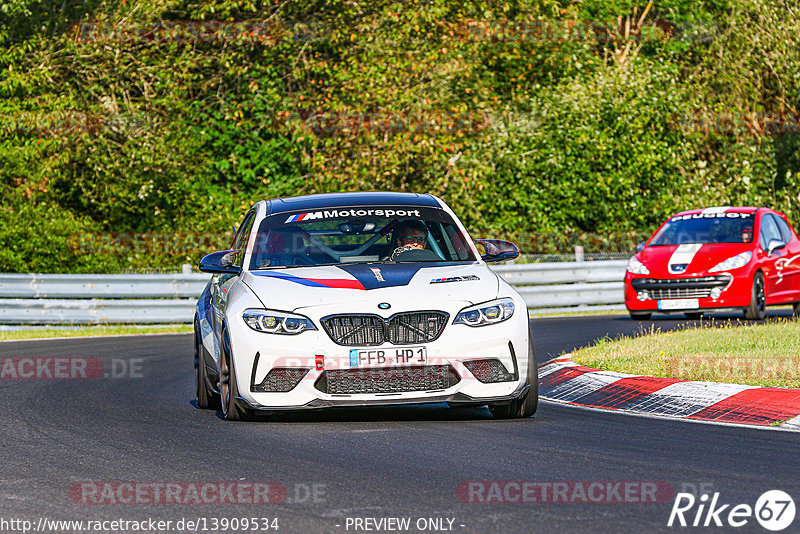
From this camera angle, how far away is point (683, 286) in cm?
1825

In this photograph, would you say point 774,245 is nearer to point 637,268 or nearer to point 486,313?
point 637,268

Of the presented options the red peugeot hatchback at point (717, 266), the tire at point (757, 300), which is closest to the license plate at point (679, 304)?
the red peugeot hatchback at point (717, 266)

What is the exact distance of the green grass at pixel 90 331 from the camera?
793 inches

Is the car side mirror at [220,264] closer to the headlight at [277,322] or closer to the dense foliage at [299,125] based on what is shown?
the headlight at [277,322]

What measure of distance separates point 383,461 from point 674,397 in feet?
10.2

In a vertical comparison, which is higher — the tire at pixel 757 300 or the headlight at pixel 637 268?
the headlight at pixel 637 268

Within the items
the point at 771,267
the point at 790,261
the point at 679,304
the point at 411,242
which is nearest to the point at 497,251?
the point at 411,242

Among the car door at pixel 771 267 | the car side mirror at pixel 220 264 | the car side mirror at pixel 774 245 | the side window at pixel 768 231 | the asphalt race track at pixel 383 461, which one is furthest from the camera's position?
the side window at pixel 768 231

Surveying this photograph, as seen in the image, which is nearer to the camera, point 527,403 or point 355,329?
point 355,329

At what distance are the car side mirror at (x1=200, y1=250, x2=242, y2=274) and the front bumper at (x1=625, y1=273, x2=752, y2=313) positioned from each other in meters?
9.79

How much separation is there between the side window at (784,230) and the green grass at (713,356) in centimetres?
533

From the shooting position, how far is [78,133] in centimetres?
2684

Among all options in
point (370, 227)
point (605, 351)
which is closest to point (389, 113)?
point (605, 351)

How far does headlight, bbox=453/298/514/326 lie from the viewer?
28.0 ft
